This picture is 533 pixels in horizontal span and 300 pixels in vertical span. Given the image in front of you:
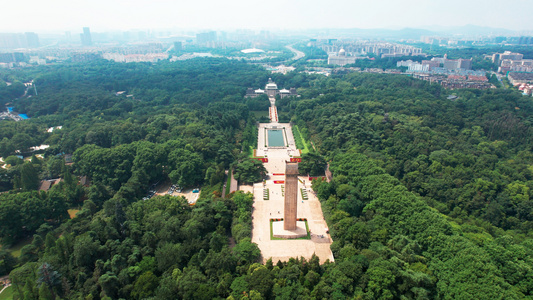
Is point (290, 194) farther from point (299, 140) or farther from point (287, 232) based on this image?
point (299, 140)

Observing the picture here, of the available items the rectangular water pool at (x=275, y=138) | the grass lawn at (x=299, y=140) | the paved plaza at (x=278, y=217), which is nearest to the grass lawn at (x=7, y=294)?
the paved plaza at (x=278, y=217)

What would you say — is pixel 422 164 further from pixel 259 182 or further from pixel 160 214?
pixel 160 214

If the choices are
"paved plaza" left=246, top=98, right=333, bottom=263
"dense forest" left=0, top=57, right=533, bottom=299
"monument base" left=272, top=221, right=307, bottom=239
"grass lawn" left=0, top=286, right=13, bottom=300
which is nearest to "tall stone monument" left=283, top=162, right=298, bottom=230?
"monument base" left=272, top=221, right=307, bottom=239

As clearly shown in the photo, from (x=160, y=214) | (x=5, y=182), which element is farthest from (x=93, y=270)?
(x=5, y=182)

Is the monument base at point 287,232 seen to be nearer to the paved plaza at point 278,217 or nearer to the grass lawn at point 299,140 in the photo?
the paved plaza at point 278,217

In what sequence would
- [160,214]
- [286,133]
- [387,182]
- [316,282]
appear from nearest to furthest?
[316,282] < [160,214] < [387,182] < [286,133]

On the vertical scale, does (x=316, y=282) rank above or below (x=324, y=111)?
below
